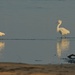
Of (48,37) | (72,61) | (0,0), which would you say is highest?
(0,0)

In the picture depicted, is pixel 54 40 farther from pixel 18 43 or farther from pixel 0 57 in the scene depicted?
pixel 0 57

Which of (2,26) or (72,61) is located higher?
(2,26)

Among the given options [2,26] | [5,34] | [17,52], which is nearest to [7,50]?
[17,52]

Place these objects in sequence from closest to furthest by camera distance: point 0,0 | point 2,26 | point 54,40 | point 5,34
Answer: point 54,40
point 5,34
point 2,26
point 0,0

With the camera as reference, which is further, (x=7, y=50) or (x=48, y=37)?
(x=48, y=37)

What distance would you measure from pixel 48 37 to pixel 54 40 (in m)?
0.90

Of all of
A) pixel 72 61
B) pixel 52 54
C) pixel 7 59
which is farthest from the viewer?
pixel 52 54

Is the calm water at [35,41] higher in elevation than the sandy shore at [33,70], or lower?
higher

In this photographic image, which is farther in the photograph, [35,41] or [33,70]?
[35,41]

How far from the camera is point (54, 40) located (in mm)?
21203

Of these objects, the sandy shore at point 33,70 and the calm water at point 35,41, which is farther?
the calm water at point 35,41

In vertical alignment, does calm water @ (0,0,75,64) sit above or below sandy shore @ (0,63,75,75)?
above

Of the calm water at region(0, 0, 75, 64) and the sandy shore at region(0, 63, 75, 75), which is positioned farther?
the calm water at region(0, 0, 75, 64)

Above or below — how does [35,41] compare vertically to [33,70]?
above
